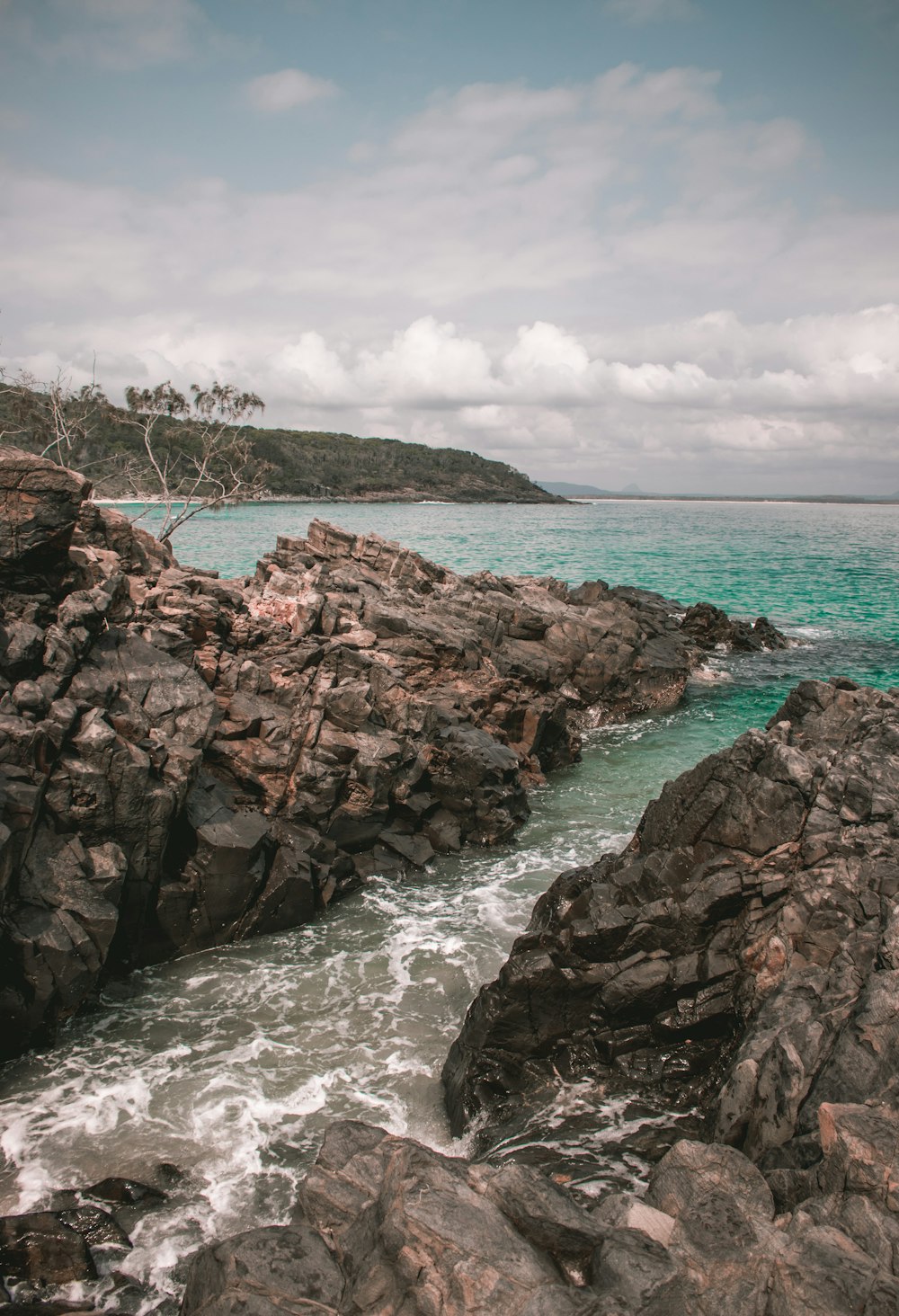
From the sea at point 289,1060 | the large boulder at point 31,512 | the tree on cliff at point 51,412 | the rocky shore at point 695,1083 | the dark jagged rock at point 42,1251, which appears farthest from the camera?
the tree on cliff at point 51,412

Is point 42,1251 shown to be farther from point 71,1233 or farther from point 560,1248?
point 560,1248

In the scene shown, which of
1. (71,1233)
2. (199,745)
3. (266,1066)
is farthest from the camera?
(199,745)

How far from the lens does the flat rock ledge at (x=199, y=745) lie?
42.5ft

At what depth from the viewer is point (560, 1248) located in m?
6.13

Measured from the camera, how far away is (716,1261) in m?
5.88

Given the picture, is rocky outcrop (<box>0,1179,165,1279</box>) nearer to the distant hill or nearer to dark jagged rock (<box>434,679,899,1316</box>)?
dark jagged rock (<box>434,679,899,1316</box>)

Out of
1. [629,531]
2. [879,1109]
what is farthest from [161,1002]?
[629,531]

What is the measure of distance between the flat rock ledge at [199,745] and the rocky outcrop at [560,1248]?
24.3 feet

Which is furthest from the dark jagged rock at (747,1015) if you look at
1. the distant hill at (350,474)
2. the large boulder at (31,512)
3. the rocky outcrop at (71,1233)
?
the distant hill at (350,474)

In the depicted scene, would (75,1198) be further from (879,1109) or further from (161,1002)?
(879,1109)

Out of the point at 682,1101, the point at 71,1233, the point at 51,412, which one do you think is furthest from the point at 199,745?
the point at 51,412

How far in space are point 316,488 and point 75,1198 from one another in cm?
15505

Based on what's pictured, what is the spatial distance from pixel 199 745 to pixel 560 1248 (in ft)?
40.5

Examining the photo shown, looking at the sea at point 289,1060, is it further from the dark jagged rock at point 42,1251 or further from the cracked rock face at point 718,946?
the cracked rock face at point 718,946
